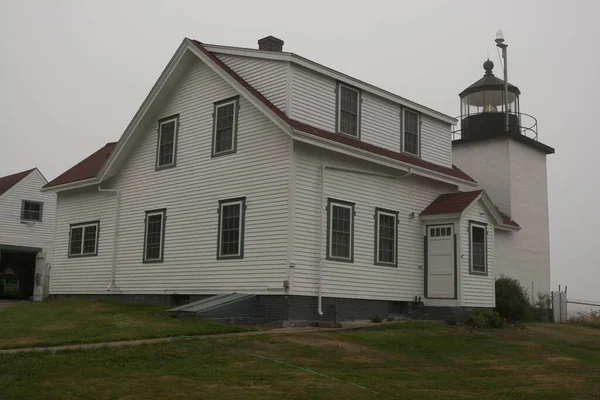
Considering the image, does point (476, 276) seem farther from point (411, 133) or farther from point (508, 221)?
point (508, 221)

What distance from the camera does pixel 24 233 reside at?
128 ft

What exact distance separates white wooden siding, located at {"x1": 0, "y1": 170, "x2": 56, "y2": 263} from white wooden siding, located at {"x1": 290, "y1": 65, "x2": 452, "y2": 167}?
22.8 metres

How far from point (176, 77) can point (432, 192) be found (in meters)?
9.19

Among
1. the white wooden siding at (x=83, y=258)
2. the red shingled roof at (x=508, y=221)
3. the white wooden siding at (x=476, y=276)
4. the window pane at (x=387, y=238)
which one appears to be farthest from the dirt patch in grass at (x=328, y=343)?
the red shingled roof at (x=508, y=221)

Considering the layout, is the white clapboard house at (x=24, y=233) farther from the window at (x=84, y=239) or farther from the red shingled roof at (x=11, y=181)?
the window at (x=84, y=239)

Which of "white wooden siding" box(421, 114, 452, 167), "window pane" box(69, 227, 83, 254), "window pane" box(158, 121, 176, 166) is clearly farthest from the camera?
"window pane" box(69, 227, 83, 254)

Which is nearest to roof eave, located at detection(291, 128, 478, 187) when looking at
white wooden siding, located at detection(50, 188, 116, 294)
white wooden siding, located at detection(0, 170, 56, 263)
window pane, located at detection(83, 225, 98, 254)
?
white wooden siding, located at detection(50, 188, 116, 294)

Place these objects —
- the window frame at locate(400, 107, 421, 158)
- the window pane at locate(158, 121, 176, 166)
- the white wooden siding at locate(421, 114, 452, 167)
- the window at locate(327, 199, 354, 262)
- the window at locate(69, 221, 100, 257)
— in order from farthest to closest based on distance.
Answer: the window at locate(69, 221, 100, 257) → the white wooden siding at locate(421, 114, 452, 167) → the window frame at locate(400, 107, 421, 158) → the window pane at locate(158, 121, 176, 166) → the window at locate(327, 199, 354, 262)

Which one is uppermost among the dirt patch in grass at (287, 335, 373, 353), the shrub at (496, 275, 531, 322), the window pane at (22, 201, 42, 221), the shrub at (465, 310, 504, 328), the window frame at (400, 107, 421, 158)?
the window frame at (400, 107, 421, 158)

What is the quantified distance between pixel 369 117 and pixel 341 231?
405 cm

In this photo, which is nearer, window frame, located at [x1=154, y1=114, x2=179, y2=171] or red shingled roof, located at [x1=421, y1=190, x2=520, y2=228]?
red shingled roof, located at [x1=421, y1=190, x2=520, y2=228]

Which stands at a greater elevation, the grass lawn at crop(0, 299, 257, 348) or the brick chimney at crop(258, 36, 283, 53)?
the brick chimney at crop(258, 36, 283, 53)

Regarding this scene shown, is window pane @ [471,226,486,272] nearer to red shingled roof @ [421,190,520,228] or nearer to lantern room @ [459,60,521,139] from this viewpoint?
red shingled roof @ [421,190,520,228]

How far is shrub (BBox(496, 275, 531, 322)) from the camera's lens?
81.4 feet
